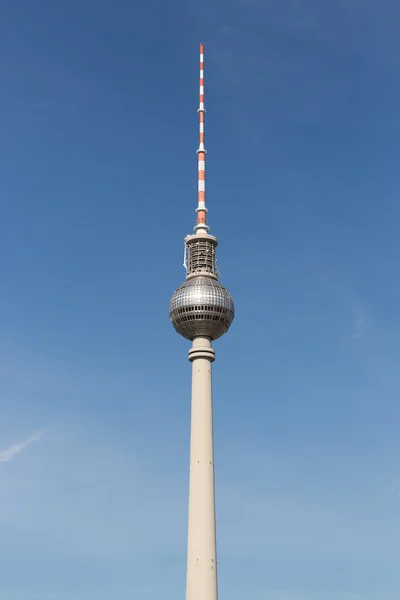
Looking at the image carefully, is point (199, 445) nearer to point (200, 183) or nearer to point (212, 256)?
point (212, 256)

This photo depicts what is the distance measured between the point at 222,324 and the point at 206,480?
26.3 metres

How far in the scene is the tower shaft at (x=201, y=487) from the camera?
119 metres

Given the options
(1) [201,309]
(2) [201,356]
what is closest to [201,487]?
(2) [201,356]

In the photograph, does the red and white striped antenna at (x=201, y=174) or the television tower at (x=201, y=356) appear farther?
the red and white striped antenna at (x=201, y=174)

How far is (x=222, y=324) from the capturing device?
137625mm

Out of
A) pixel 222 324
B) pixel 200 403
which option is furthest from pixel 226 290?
pixel 200 403

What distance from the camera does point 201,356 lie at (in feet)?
440

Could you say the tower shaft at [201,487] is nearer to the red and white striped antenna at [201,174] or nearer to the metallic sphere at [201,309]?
the metallic sphere at [201,309]

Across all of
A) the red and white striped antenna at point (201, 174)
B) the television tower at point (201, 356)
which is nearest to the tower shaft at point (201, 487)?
the television tower at point (201, 356)

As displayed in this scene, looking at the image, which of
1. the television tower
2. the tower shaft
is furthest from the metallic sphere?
the tower shaft

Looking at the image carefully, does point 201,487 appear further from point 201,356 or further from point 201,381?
point 201,356

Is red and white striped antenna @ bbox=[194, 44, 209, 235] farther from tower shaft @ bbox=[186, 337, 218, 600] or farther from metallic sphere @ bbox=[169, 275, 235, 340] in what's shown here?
tower shaft @ bbox=[186, 337, 218, 600]

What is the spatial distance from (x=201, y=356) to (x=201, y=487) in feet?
69.4

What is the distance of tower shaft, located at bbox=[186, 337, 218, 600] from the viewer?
4675 inches
